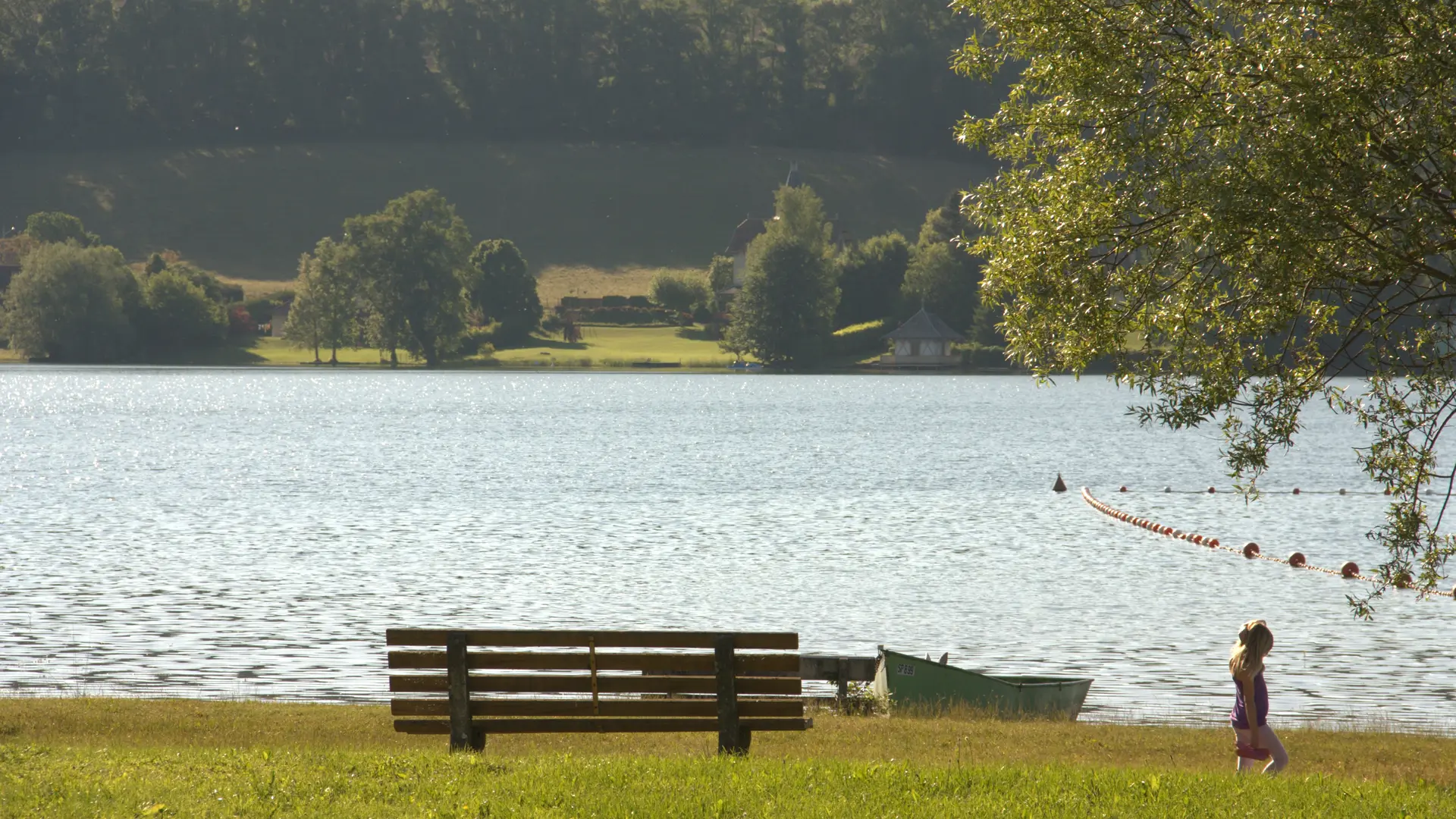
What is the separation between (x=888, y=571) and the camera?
4038 centimetres

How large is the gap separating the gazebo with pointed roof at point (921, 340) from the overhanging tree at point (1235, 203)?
552ft

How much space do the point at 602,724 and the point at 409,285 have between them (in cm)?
17901

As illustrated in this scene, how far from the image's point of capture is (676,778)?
13094mm

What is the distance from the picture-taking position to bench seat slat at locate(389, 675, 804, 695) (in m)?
14.2

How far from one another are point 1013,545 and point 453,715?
112ft

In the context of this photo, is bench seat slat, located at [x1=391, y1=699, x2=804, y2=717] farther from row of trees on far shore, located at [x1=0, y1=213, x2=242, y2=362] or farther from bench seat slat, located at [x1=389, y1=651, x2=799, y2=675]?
row of trees on far shore, located at [x1=0, y1=213, x2=242, y2=362]

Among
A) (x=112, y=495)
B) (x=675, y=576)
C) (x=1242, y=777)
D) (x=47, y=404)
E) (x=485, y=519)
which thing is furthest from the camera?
(x=47, y=404)

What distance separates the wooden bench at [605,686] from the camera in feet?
46.4

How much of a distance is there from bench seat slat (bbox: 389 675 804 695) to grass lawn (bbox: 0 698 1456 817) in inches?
24.1

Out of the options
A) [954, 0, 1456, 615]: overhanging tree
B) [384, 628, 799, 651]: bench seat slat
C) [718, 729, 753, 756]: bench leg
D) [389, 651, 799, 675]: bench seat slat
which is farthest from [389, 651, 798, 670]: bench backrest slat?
[954, 0, 1456, 615]: overhanging tree

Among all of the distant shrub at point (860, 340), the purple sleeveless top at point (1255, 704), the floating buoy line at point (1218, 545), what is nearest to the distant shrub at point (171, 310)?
the distant shrub at point (860, 340)

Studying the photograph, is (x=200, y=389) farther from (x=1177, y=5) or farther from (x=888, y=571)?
(x=1177, y=5)

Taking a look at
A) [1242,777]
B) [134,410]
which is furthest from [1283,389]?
[134,410]

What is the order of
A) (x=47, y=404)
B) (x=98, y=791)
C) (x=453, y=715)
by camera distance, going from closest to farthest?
(x=98, y=791), (x=453, y=715), (x=47, y=404)
